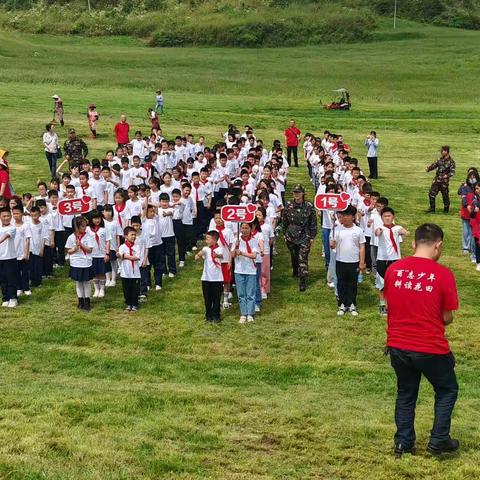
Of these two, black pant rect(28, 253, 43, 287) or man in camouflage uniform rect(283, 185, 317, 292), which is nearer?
man in camouflage uniform rect(283, 185, 317, 292)

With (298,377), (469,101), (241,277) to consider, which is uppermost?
(469,101)

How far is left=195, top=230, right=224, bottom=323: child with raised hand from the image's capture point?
13.4m

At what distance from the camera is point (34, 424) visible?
312 inches

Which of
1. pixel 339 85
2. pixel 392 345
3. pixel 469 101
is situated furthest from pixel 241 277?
pixel 339 85

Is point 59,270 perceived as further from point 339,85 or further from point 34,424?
point 339,85

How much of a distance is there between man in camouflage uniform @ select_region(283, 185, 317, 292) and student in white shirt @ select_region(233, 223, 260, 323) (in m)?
1.88

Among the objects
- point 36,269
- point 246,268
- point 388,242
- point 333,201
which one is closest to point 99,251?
point 36,269

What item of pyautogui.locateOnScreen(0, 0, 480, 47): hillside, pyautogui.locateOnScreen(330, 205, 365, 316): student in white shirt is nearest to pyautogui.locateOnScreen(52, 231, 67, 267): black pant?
pyautogui.locateOnScreen(330, 205, 365, 316): student in white shirt

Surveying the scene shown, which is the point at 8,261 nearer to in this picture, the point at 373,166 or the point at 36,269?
the point at 36,269

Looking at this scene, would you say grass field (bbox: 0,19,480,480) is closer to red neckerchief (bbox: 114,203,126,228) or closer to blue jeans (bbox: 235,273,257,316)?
blue jeans (bbox: 235,273,257,316)

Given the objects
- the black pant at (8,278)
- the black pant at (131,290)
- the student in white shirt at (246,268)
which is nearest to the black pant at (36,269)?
the black pant at (8,278)

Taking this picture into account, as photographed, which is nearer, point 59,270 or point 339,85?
point 59,270

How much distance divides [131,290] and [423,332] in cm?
816

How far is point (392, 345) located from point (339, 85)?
185ft
